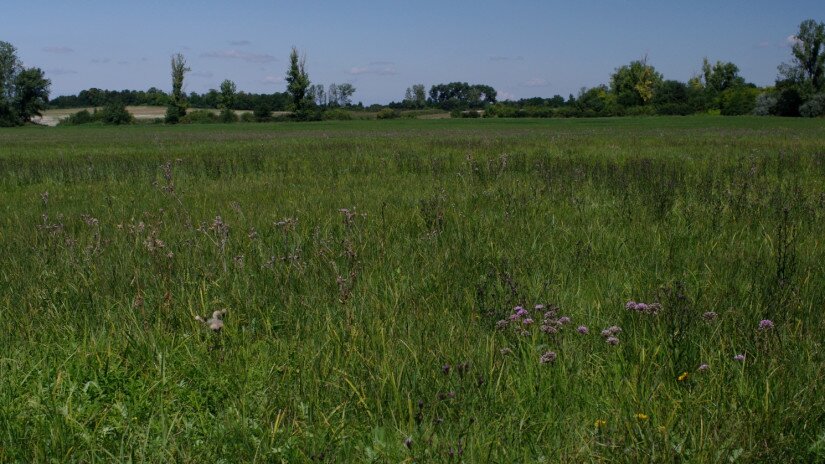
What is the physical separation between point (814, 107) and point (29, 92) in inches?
4088

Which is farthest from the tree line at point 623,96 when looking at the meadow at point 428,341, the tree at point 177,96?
the meadow at point 428,341

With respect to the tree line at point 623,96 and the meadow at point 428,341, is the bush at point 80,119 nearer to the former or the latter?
the tree line at point 623,96

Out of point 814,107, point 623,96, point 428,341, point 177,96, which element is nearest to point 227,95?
point 177,96

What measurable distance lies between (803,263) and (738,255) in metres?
0.39

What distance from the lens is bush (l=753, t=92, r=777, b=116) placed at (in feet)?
233

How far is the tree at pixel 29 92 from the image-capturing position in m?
95.0

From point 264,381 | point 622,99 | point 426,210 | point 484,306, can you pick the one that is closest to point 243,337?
point 264,381

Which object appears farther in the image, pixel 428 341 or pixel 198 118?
pixel 198 118

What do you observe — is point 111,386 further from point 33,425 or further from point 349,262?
point 349,262

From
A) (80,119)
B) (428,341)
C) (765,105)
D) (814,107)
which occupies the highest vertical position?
(765,105)

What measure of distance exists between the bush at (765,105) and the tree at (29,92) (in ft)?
323

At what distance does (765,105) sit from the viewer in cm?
7188

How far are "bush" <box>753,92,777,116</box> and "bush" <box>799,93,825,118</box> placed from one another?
501 centimetres

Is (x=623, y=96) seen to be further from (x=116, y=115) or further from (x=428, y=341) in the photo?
(x=428, y=341)
